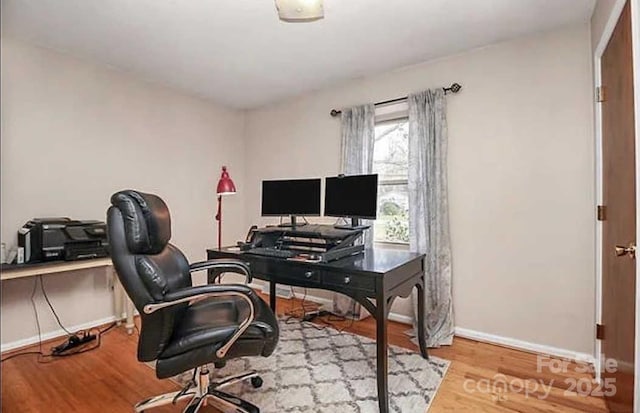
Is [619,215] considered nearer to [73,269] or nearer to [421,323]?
[421,323]

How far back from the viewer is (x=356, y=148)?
10.7 feet

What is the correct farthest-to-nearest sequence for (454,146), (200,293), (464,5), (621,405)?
(454,146)
(464,5)
(621,405)
(200,293)

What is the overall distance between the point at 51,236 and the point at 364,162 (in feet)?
8.49

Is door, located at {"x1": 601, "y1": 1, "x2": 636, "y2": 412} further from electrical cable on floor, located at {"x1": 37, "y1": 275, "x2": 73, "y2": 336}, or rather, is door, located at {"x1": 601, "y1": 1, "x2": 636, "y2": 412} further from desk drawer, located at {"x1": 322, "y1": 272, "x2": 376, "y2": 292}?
electrical cable on floor, located at {"x1": 37, "y1": 275, "x2": 73, "y2": 336}

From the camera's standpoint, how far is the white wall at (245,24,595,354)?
7.58ft

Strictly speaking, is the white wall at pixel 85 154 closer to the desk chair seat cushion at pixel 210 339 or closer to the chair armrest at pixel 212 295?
the desk chair seat cushion at pixel 210 339

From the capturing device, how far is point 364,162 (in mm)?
3207

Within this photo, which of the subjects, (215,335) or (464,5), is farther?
(464,5)

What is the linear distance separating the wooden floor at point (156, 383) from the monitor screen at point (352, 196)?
112 centimetres

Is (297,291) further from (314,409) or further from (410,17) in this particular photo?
(410,17)

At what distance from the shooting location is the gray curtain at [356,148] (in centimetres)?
320

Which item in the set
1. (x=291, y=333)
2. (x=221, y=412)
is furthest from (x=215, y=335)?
(x=291, y=333)

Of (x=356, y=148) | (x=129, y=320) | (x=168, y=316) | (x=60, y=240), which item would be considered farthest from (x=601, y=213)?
(x=60, y=240)

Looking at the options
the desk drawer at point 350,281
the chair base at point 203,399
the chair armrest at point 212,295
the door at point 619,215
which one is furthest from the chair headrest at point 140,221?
the door at point 619,215
